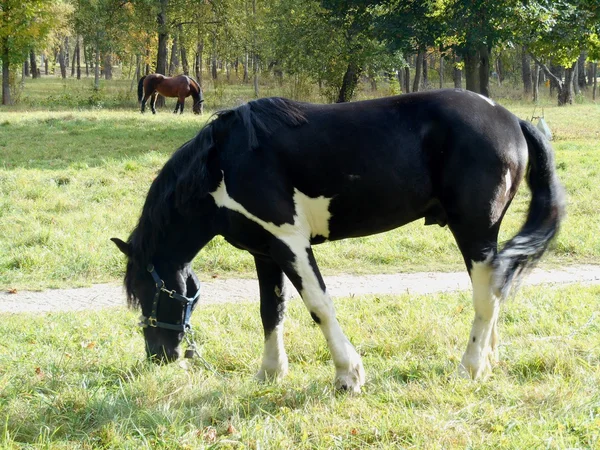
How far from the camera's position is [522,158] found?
4309mm

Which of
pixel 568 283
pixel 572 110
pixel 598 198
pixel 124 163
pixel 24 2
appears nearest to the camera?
pixel 568 283

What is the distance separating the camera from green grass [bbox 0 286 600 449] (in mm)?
3422

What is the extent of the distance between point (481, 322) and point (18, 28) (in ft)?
97.2

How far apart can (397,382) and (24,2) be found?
97.1ft

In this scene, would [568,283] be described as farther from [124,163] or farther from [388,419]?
[124,163]

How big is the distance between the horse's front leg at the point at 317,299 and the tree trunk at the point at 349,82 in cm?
2410

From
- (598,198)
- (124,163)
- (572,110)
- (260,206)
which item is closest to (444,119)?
(260,206)

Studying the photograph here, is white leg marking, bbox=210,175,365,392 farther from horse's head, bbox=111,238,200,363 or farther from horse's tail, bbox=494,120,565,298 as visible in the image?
horse's tail, bbox=494,120,565,298

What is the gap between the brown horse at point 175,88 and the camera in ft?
90.3

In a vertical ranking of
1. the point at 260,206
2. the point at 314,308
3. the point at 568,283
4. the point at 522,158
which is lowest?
the point at 568,283

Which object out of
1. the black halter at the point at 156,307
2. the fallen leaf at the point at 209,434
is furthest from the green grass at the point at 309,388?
the black halter at the point at 156,307

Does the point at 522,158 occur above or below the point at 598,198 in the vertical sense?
above

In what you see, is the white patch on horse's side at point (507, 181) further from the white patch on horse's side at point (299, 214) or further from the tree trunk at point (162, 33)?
the tree trunk at point (162, 33)

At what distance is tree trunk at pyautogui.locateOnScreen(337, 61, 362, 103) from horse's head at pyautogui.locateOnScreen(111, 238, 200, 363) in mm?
23840
